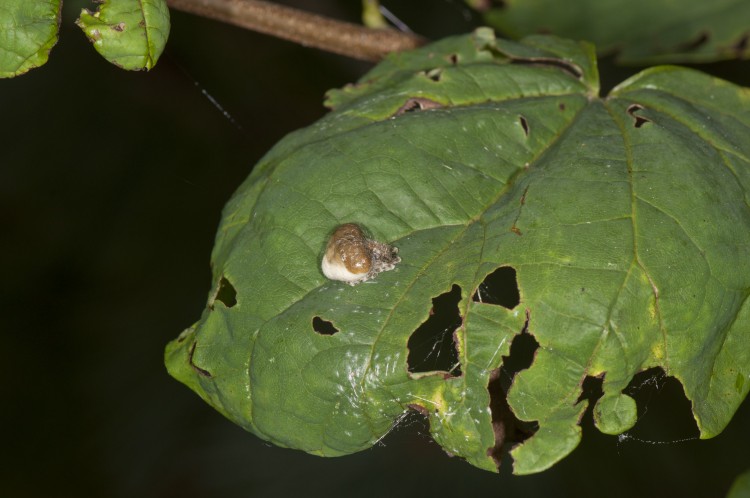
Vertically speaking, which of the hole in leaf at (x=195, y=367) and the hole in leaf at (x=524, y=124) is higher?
the hole in leaf at (x=524, y=124)

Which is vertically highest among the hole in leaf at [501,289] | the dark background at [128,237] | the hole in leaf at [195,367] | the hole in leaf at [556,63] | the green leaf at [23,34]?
the green leaf at [23,34]

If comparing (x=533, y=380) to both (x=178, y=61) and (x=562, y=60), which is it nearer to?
(x=562, y=60)

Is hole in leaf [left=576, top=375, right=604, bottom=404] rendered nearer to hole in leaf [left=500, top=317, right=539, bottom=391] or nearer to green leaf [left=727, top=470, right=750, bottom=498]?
hole in leaf [left=500, top=317, right=539, bottom=391]

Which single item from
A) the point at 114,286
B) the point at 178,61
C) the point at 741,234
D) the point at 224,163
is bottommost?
the point at 114,286

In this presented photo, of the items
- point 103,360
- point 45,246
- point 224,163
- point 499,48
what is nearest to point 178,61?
point 224,163

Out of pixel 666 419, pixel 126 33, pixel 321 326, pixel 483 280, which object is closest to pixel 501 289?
pixel 483 280

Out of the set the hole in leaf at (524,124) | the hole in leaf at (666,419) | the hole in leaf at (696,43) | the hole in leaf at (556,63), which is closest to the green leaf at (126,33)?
the hole in leaf at (524,124)

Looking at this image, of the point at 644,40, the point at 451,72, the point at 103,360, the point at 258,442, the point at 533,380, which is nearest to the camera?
the point at 533,380

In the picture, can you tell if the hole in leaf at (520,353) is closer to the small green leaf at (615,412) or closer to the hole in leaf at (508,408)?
the hole in leaf at (508,408)
